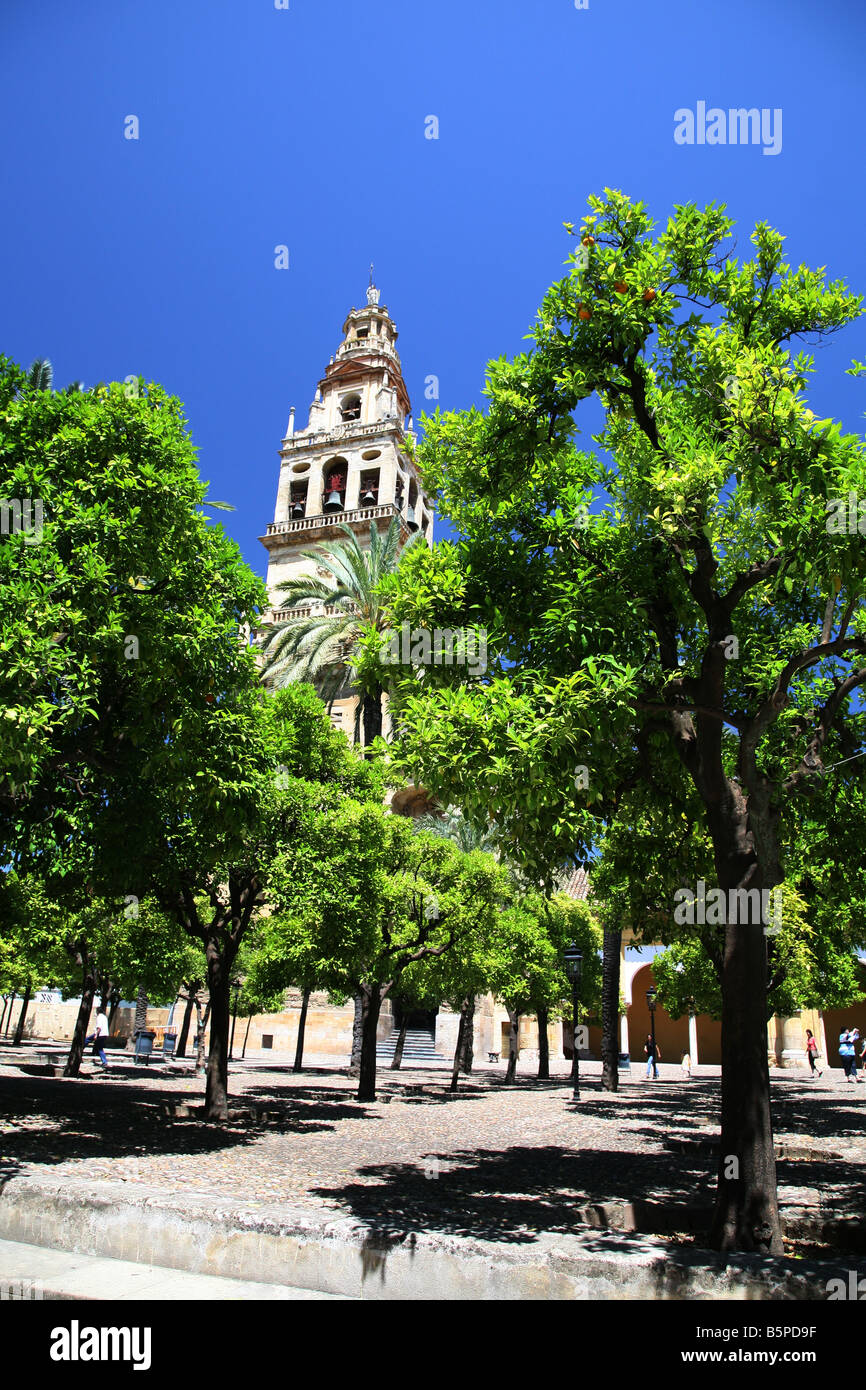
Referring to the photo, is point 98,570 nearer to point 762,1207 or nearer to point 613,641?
point 613,641

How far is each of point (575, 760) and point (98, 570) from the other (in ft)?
18.0

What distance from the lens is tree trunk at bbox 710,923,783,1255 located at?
6.71 metres

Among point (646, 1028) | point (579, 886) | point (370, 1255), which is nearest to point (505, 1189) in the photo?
point (370, 1255)

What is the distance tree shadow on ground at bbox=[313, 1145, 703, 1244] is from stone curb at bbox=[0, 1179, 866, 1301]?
32 centimetres

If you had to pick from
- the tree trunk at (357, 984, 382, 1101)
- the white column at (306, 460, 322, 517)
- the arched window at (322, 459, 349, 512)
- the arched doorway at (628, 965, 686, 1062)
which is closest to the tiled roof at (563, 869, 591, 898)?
the arched doorway at (628, 965, 686, 1062)

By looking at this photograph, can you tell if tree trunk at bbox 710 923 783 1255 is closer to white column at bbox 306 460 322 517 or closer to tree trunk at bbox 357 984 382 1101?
tree trunk at bbox 357 984 382 1101

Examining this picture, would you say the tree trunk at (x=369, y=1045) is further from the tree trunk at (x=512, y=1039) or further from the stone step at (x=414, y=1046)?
the stone step at (x=414, y=1046)

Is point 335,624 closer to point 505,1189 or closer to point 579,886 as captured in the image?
point 505,1189

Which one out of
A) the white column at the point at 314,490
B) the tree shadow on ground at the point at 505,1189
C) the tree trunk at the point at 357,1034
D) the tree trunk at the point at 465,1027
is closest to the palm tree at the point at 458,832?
the tree trunk at the point at 465,1027

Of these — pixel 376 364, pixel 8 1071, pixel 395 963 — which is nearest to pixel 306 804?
pixel 395 963

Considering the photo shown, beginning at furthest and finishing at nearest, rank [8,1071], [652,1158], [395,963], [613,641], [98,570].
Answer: [8,1071]
[395,963]
[652,1158]
[98,570]
[613,641]

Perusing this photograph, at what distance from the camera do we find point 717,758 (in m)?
7.84

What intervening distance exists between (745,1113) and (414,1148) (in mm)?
8280

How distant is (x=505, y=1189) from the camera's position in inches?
388
